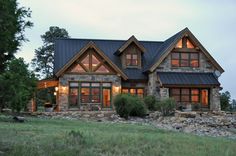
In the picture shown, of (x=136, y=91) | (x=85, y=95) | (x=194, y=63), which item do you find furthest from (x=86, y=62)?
(x=194, y=63)

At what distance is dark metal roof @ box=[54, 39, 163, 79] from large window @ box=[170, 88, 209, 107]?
290 cm

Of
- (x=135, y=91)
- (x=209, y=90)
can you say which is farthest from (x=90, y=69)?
(x=209, y=90)

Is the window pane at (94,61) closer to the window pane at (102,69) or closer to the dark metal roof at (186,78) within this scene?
the window pane at (102,69)

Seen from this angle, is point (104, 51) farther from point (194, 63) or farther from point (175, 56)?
point (194, 63)

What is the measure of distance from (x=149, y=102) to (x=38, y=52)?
2700 centimetres

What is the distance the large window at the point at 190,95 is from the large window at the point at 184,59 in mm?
2154

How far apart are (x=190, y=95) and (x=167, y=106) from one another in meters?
8.27

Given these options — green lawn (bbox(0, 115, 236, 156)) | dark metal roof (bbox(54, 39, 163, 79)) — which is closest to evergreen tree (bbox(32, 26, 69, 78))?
dark metal roof (bbox(54, 39, 163, 79))

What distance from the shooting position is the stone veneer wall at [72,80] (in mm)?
Result: 30875

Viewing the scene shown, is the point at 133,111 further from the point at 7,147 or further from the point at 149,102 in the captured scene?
the point at 7,147

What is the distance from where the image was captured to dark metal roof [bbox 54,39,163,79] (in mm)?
32750

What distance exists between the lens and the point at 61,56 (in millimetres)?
32875

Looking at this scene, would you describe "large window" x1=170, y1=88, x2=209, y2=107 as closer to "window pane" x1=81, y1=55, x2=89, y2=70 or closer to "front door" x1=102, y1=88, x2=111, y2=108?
"front door" x1=102, y1=88, x2=111, y2=108

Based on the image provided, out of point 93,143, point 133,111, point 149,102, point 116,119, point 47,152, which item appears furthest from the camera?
point 149,102
